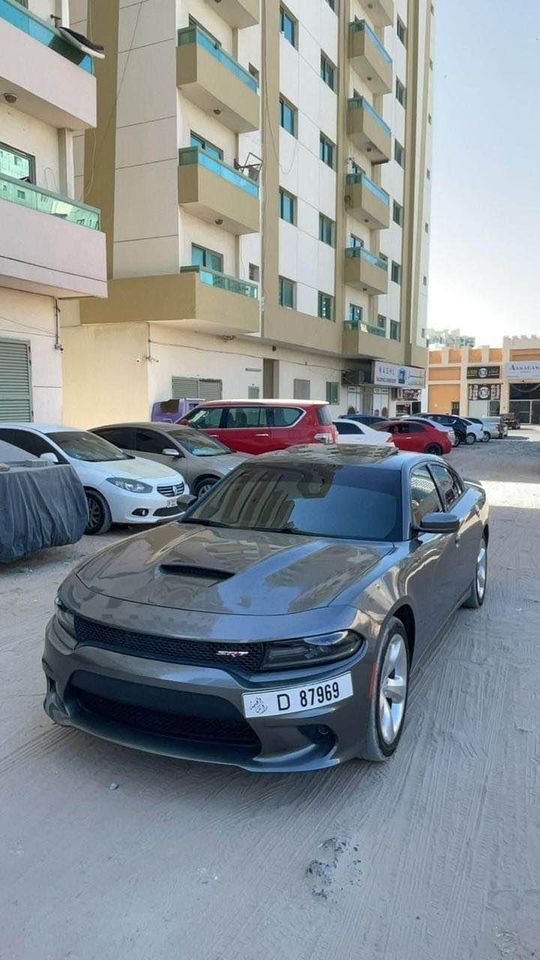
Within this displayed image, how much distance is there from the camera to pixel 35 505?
669cm

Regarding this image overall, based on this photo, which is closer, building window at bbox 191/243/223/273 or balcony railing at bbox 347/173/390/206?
building window at bbox 191/243/223/273

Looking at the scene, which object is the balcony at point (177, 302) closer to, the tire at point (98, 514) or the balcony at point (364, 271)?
the tire at point (98, 514)

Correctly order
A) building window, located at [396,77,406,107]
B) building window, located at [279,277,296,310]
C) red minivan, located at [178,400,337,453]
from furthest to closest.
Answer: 1. building window, located at [396,77,406,107]
2. building window, located at [279,277,296,310]
3. red minivan, located at [178,400,337,453]

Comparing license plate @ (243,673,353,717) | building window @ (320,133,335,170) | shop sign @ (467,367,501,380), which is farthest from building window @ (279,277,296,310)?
shop sign @ (467,367,501,380)

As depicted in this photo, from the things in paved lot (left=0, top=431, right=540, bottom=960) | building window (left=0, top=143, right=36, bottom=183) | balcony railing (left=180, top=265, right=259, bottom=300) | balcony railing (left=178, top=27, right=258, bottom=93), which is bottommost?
paved lot (left=0, top=431, right=540, bottom=960)

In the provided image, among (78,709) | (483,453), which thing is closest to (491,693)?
(78,709)

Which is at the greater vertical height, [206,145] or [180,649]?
[206,145]

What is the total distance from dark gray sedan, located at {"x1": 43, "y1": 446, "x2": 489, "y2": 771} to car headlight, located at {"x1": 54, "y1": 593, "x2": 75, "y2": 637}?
0.04 ft

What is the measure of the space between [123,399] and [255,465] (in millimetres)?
14176

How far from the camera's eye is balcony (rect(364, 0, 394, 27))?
2911 centimetres

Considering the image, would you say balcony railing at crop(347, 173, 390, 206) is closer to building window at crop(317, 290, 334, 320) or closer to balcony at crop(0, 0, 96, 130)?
building window at crop(317, 290, 334, 320)

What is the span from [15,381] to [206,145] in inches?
377

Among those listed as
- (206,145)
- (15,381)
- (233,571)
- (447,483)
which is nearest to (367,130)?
(206,145)

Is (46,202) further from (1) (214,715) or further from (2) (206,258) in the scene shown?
(1) (214,715)
